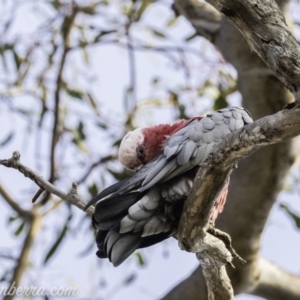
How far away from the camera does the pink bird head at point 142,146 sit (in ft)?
6.08

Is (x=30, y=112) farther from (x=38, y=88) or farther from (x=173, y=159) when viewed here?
(x=173, y=159)

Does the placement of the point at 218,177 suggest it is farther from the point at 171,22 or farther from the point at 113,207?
the point at 171,22

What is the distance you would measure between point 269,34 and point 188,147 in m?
0.36

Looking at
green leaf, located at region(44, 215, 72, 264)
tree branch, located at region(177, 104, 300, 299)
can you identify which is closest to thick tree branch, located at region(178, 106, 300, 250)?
tree branch, located at region(177, 104, 300, 299)

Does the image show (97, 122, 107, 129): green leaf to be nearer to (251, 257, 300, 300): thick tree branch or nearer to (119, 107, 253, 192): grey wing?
(251, 257, 300, 300): thick tree branch

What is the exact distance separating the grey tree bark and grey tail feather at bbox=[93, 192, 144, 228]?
45.2 inches

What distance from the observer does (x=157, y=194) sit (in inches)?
63.7

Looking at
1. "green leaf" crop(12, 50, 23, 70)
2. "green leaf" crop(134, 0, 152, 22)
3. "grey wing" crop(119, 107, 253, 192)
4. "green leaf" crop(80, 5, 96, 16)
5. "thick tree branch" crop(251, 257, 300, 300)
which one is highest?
"grey wing" crop(119, 107, 253, 192)

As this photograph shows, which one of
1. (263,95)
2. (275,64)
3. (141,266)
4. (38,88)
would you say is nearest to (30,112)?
(38,88)

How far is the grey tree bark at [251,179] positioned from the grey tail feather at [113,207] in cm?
115

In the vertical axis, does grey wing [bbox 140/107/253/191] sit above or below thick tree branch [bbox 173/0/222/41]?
above

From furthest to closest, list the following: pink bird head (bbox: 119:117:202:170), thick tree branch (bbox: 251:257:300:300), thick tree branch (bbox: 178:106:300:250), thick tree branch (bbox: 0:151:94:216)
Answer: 1. thick tree branch (bbox: 251:257:300:300)
2. pink bird head (bbox: 119:117:202:170)
3. thick tree branch (bbox: 0:151:94:216)
4. thick tree branch (bbox: 178:106:300:250)

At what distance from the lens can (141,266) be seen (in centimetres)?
342

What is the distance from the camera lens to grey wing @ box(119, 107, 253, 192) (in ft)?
5.24
